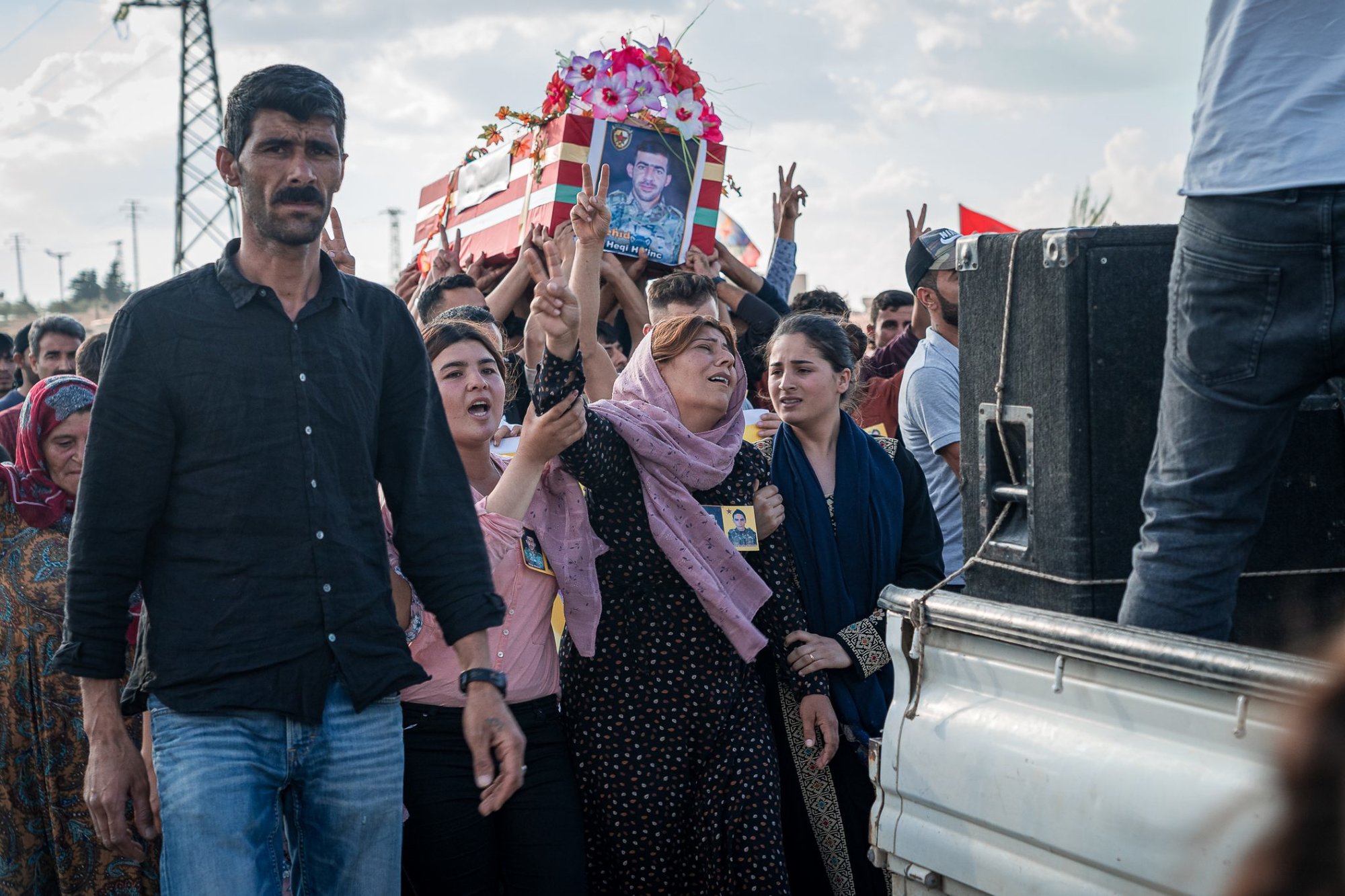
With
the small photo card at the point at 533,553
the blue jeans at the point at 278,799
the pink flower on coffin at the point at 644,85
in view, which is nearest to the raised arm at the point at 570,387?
the small photo card at the point at 533,553

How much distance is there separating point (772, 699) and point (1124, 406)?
165 centimetres

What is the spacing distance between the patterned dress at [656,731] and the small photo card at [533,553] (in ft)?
→ 0.56

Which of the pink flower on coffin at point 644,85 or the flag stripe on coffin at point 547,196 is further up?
the pink flower on coffin at point 644,85

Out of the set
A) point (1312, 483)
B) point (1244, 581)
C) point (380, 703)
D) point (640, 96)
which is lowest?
point (380, 703)

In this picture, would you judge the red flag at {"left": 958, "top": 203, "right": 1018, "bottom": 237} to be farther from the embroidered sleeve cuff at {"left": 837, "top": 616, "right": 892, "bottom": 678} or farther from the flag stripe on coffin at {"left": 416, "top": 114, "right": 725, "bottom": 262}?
the embroidered sleeve cuff at {"left": 837, "top": 616, "right": 892, "bottom": 678}

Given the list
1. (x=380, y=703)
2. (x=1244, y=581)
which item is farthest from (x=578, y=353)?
(x=1244, y=581)

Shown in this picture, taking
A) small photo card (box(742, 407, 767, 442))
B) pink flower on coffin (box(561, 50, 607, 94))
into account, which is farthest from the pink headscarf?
pink flower on coffin (box(561, 50, 607, 94))

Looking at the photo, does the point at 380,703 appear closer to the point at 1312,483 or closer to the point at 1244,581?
the point at 1244,581

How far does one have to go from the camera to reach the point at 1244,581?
2.59 meters

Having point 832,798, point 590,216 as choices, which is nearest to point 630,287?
point 590,216

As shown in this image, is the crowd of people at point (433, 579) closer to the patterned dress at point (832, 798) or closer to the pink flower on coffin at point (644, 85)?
→ the patterned dress at point (832, 798)

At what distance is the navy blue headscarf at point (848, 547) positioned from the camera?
373 cm

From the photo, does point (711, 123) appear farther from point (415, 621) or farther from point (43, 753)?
point (43, 753)

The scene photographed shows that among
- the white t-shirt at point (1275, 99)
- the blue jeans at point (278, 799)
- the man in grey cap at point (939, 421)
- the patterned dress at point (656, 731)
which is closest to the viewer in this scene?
the white t-shirt at point (1275, 99)
